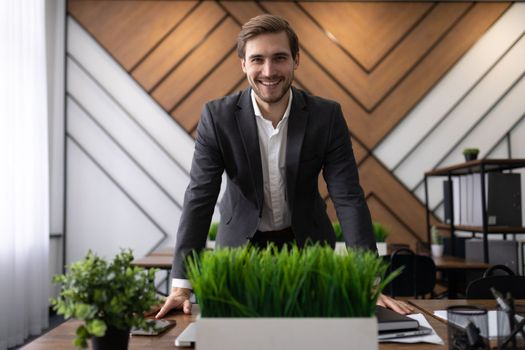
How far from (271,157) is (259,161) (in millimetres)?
70

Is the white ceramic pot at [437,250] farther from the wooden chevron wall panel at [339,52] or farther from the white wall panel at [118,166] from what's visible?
the white wall panel at [118,166]

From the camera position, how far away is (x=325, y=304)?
86cm

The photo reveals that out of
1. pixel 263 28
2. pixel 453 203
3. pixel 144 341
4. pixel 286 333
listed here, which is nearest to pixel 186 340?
pixel 144 341

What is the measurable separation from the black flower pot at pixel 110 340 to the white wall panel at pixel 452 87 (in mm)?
4958

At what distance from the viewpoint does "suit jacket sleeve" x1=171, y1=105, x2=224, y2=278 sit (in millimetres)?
1630

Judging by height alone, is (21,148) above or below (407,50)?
below

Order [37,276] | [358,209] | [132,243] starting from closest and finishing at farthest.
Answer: [358,209] < [37,276] < [132,243]

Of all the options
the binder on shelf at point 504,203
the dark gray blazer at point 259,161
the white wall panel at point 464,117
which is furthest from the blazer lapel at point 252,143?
the white wall panel at point 464,117

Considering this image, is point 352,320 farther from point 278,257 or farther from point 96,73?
point 96,73

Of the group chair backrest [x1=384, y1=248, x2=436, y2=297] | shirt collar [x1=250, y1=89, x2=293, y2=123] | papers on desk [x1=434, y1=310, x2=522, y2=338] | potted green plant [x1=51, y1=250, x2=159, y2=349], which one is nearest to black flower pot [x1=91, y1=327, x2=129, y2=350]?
potted green plant [x1=51, y1=250, x2=159, y2=349]

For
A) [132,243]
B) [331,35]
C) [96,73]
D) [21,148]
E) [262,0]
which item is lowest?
[132,243]

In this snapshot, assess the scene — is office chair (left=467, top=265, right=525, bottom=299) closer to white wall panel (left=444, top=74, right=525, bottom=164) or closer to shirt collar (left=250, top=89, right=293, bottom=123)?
shirt collar (left=250, top=89, right=293, bottom=123)

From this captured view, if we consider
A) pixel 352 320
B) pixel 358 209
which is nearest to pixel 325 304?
pixel 352 320

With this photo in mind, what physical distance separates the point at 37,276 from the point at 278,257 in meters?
4.09
